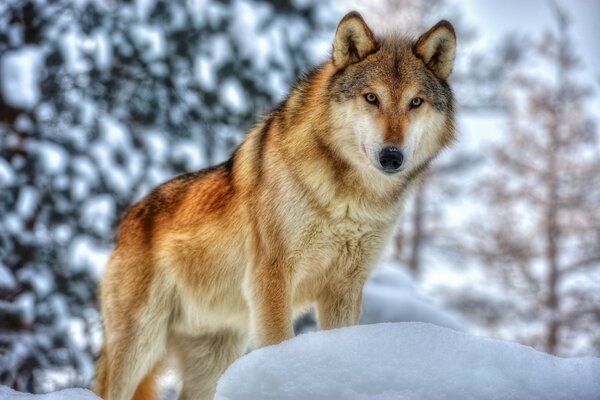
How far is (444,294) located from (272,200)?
13.1m


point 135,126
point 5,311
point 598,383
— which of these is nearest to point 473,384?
point 598,383

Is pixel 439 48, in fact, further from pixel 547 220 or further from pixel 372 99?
pixel 547 220

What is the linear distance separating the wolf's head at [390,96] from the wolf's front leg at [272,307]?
0.72 meters

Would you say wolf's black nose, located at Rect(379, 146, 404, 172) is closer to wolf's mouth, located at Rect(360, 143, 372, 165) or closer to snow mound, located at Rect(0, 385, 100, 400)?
wolf's mouth, located at Rect(360, 143, 372, 165)

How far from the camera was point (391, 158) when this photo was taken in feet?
9.73

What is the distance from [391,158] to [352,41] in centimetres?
81

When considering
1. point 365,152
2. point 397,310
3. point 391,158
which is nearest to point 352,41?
point 365,152

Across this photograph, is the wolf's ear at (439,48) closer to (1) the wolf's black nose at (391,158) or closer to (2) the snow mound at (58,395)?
(1) the wolf's black nose at (391,158)

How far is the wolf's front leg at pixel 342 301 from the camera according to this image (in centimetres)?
345

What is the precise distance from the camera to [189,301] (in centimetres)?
390

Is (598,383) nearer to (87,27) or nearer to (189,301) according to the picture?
(189,301)

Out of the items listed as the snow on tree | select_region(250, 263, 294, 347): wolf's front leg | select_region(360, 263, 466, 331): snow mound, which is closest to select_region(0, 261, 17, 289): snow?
the snow on tree

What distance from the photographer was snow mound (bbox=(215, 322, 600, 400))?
177 centimetres

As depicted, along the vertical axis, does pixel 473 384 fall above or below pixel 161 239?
below
